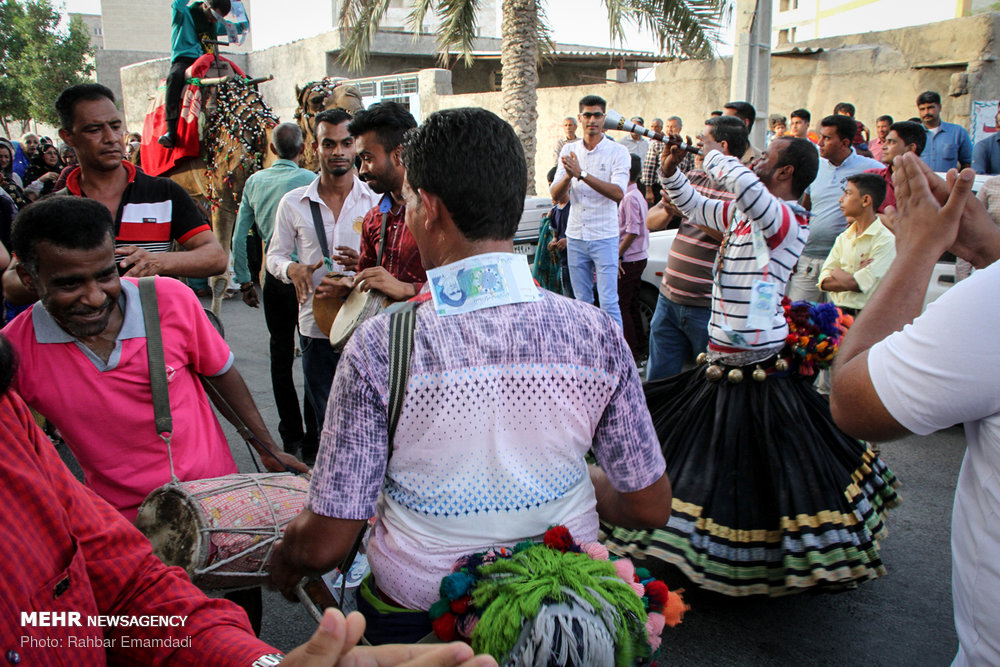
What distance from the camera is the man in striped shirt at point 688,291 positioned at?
4.49m

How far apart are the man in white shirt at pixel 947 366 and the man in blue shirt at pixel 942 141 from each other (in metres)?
8.33

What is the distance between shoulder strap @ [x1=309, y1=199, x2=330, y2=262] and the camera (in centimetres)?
441

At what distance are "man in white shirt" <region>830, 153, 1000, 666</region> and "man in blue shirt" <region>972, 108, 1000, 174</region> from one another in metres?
8.04

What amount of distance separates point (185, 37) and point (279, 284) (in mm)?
4442

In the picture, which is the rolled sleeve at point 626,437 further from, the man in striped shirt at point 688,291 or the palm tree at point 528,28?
the palm tree at point 528,28

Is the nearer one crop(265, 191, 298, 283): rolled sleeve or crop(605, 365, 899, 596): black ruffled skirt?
crop(605, 365, 899, 596): black ruffled skirt

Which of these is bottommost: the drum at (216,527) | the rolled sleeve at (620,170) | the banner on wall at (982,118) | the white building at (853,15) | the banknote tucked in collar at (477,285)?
the drum at (216,527)

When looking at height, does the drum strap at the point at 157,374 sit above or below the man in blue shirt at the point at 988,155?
below

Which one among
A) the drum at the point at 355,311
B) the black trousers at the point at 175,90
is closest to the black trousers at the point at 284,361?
the drum at the point at 355,311

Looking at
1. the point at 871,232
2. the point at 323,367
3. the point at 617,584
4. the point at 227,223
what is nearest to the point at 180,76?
the point at 227,223

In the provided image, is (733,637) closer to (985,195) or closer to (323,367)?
(323,367)

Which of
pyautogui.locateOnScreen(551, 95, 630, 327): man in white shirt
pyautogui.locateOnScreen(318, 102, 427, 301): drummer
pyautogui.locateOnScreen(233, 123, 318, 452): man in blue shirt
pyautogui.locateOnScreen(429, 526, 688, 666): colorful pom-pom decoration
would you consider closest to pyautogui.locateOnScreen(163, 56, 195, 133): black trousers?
pyautogui.locateOnScreen(233, 123, 318, 452): man in blue shirt

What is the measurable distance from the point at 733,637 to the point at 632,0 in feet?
39.8

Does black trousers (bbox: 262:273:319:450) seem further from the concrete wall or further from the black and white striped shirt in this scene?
the concrete wall
